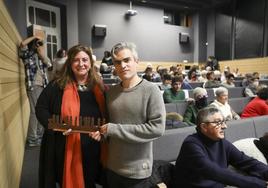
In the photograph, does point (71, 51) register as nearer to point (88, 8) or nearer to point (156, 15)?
point (88, 8)

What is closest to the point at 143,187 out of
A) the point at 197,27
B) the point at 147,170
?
the point at 147,170

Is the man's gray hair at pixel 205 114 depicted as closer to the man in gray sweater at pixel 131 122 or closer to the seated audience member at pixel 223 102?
the man in gray sweater at pixel 131 122

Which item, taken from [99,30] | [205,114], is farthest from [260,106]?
[99,30]

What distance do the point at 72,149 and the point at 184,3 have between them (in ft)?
41.4

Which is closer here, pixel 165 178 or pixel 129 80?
pixel 129 80

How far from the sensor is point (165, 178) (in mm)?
1870

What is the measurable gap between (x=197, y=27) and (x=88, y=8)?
6.36 metres

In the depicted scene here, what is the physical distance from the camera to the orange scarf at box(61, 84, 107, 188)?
150 cm

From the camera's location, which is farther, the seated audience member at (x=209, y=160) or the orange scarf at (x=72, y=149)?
the seated audience member at (x=209, y=160)

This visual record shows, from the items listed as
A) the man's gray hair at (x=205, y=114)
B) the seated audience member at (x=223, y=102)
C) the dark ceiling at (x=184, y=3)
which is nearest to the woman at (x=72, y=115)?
the man's gray hair at (x=205, y=114)

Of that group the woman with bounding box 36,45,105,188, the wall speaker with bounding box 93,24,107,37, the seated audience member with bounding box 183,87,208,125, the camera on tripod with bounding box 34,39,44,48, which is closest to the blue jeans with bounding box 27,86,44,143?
the camera on tripod with bounding box 34,39,44,48

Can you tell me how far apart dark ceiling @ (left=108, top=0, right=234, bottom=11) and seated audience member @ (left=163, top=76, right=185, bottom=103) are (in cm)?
821

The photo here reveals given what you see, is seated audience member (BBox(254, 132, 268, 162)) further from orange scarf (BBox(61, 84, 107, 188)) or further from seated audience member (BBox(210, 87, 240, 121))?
seated audience member (BBox(210, 87, 240, 121))

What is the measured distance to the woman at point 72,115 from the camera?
1510mm
